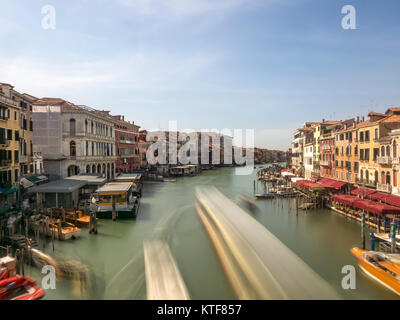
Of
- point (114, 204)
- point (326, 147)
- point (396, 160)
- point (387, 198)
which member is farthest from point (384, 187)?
point (114, 204)

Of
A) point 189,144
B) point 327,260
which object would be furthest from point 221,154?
point 327,260

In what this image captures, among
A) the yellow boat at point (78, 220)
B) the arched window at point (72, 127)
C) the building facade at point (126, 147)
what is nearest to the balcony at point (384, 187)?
the yellow boat at point (78, 220)

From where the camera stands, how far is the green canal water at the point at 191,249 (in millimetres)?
9766

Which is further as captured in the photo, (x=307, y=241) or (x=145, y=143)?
(x=145, y=143)

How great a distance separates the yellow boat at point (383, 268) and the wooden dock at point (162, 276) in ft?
23.3

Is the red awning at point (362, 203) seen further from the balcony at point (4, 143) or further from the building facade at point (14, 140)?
the balcony at point (4, 143)

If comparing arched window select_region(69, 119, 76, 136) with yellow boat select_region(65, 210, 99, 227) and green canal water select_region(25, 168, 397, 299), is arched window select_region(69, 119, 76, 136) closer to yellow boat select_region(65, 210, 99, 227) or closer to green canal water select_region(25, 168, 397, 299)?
green canal water select_region(25, 168, 397, 299)

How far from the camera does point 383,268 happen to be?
33.2 ft

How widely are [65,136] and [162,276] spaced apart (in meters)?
24.2

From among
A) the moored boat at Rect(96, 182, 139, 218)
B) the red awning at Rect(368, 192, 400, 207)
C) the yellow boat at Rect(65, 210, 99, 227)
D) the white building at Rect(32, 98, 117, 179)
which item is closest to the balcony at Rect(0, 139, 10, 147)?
the yellow boat at Rect(65, 210, 99, 227)

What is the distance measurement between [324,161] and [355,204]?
12.6 meters

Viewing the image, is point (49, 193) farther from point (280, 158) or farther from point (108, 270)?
point (280, 158)

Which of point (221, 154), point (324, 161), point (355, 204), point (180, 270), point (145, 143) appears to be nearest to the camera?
point (180, 270)

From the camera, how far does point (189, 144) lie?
85.2 meters
